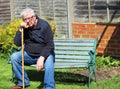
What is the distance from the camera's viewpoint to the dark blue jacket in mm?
7484

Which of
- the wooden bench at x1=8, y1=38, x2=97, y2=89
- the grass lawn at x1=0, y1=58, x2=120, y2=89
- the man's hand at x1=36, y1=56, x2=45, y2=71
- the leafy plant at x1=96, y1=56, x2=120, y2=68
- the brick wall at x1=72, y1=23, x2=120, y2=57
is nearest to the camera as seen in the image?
the man's hand at x1=36, y1=56, x2=45, y2=71

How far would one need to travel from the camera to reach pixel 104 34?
10.2m

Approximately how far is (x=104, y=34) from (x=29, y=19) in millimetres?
3292

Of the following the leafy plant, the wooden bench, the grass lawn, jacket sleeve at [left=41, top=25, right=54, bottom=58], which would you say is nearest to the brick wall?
the leafy plant

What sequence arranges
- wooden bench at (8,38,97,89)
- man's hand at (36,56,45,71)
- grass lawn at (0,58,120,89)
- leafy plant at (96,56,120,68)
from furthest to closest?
leafy plant at (96,56,120,68)
grass lawn at (0,58,120,89)
wooden bench at (8,38,97,89)
man's hand at (36,56,45,71)

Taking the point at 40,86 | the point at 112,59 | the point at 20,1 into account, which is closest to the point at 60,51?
the point at 40,86

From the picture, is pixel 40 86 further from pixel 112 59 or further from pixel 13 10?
pixel 13 10

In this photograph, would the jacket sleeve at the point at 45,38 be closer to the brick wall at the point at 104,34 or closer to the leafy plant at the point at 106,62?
the leafy plant at the point at 106,62

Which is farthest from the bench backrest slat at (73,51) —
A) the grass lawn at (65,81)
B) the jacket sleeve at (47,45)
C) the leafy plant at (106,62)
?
the leafy plant at (106,62)

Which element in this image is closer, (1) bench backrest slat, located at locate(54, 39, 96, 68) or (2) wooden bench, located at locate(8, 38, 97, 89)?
(2) wooden bench, located at locate(8, 38, 97, 89)

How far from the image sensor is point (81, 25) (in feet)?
34.7

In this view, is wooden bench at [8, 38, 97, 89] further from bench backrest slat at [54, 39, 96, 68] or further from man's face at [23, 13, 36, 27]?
man's face at [23, 13, 36, 27]

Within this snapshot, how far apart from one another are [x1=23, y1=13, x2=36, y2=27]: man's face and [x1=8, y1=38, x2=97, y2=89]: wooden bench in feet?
3.57

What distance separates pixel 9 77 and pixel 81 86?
1.76 meters
